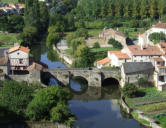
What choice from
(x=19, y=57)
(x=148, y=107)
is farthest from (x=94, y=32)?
(x=148, y=107)

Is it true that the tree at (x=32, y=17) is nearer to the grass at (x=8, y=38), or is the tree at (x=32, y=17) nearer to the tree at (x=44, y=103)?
the grass at (x=8, y=38)

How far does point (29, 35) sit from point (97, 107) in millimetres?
47579

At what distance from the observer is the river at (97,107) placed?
47625 mm

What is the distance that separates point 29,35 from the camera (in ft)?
317

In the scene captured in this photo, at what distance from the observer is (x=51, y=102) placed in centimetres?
4494

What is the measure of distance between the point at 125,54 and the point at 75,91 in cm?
1207

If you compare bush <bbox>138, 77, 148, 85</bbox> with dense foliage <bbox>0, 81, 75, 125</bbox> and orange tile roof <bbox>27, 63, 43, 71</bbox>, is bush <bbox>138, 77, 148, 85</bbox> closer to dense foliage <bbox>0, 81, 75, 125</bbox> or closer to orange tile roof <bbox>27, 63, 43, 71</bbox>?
orange tile roof <bbox>27, 63, 43, 71</bbox>

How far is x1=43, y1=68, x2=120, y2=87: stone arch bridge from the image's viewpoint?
202 feet

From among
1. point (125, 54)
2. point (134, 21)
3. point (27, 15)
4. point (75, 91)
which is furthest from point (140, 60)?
point (27, 15)

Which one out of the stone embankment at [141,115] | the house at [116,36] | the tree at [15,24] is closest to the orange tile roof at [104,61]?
the stone embankment at [141,115]

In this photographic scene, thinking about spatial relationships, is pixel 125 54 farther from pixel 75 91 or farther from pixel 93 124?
pixel 93 124

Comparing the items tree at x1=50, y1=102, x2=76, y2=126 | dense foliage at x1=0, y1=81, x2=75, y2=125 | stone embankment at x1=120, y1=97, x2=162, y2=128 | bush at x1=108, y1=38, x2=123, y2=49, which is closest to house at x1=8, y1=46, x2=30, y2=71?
dense foliage at x1=0, y1=81, x2=75, y2=125

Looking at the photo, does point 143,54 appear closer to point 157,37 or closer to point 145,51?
point 145,51

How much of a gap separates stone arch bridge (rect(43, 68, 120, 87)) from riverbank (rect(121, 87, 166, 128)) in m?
7.36
